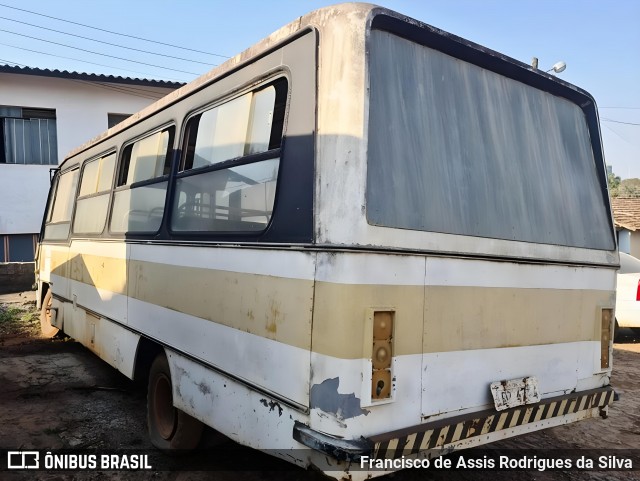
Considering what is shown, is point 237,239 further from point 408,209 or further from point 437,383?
point 437,383

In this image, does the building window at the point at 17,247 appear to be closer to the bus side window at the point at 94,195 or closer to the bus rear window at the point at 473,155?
the bus side window at the point at 94,195

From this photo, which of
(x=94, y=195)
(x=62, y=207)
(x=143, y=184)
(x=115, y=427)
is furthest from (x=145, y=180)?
(x=62, y=207)

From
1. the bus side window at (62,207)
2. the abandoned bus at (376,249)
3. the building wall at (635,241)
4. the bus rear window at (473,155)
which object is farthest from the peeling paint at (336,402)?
the building wall at (635,241)

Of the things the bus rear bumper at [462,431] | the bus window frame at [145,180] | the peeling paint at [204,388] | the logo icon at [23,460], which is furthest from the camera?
the bus window frame at [145,180]

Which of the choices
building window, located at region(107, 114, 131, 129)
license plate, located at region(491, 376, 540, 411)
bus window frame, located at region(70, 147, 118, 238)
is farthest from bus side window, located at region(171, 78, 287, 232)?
building window, located at region(107, 114, 131, 129)

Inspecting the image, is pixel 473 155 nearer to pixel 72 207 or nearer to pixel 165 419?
pixel 165 419

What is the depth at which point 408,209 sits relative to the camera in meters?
2.56

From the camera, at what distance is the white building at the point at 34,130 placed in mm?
14758

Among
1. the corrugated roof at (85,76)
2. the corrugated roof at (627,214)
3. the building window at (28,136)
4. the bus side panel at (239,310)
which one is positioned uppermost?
the corrugated roof at (85,76)

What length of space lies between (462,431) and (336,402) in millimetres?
818

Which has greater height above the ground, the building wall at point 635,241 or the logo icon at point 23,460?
the building wall at point 635,241

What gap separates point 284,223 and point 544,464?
301 centimetres

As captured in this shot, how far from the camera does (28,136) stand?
1512 cm

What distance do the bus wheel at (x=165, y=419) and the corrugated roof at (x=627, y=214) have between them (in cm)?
1685
